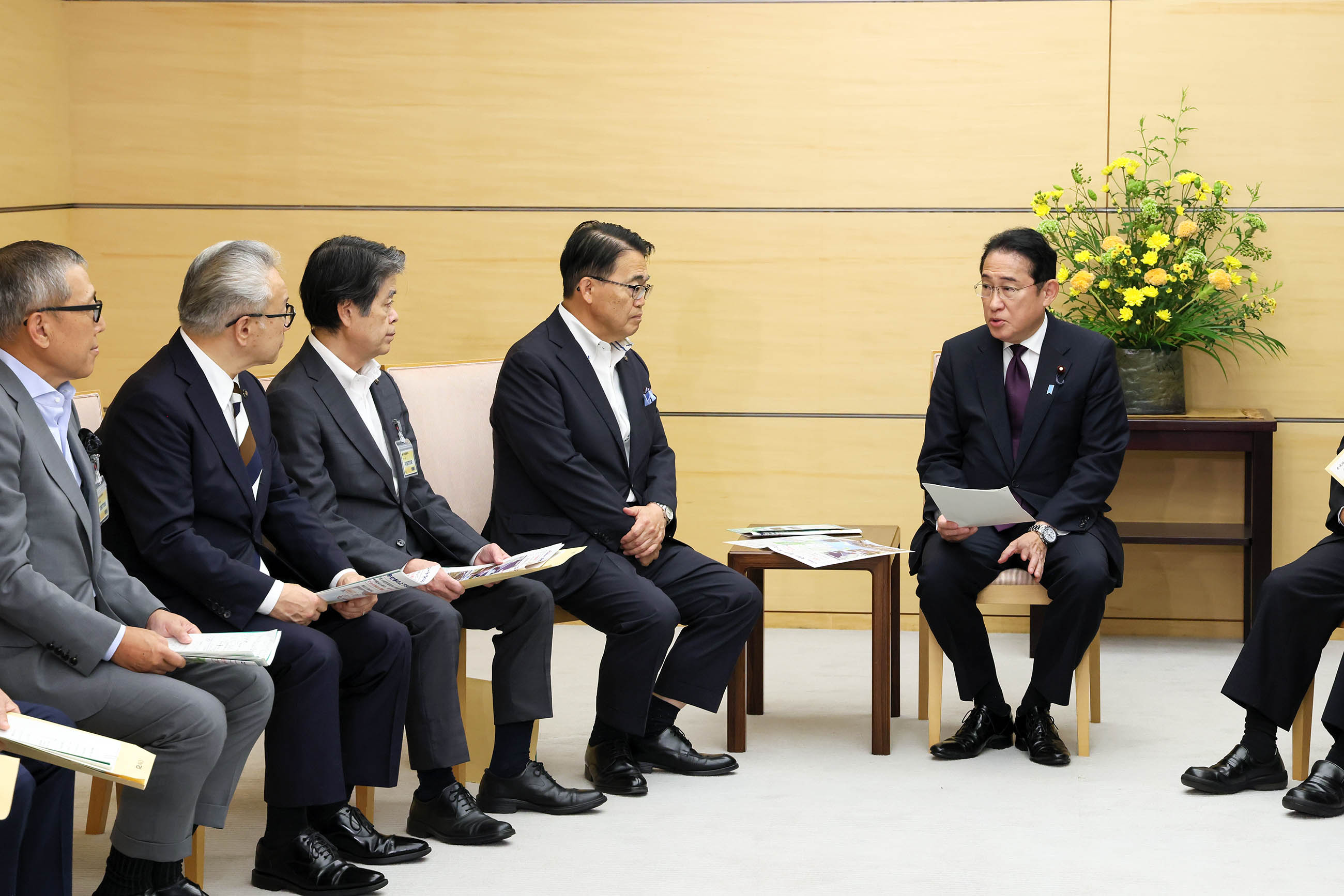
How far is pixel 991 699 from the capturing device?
162 inches

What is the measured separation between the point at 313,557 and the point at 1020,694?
7.97ft

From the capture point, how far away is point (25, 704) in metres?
2.58

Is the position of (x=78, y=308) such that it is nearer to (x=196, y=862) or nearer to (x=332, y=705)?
(x=332, y=705)

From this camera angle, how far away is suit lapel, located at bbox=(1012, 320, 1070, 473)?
423 cm

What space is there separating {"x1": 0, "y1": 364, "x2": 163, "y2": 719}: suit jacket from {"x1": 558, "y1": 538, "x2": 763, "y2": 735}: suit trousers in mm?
1408

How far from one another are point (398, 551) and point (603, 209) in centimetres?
239

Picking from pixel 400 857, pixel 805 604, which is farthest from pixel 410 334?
pixel 400 857

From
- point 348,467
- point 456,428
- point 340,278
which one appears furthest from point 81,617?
point 456,428

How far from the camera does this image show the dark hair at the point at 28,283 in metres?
2.76

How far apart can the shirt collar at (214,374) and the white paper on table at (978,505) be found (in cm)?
188

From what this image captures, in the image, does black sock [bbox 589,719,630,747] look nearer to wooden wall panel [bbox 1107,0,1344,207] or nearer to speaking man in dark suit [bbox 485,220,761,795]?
speaking man in dark suit [bbox 485,220,761,795]

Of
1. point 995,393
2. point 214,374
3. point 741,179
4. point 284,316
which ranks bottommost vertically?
point 995,393

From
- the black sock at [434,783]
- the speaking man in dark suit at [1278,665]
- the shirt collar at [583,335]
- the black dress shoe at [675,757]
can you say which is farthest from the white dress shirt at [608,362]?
the speaking man in dark suit at [1278,665]

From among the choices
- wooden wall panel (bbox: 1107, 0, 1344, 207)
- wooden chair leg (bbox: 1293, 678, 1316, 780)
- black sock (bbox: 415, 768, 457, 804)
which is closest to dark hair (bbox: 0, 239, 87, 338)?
black sock (bbox: 415, 768, 457, 804)
